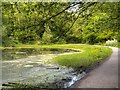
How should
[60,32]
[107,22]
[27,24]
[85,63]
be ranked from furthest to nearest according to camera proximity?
[85,63]
[107,22]
[60,32]
[27,24]

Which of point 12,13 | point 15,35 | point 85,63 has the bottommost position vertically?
point 85,63

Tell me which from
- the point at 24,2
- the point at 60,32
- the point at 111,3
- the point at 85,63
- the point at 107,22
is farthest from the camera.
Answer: the point at 85,63

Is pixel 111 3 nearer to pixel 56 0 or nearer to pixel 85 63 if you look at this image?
pixel 56 0

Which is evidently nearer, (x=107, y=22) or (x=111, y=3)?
(x=111, y=3)

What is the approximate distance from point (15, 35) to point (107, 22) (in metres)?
7.52

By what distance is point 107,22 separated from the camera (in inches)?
672

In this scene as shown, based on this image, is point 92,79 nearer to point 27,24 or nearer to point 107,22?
point 27,24

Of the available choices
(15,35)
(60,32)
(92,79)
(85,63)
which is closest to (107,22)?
(85,63)

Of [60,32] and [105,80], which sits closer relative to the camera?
[105,80]

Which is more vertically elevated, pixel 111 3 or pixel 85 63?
pixel 111 3

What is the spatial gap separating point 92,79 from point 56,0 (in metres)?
3.24

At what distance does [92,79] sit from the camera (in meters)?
11.3

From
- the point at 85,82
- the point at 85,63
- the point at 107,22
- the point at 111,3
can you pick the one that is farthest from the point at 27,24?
the point at 85,63

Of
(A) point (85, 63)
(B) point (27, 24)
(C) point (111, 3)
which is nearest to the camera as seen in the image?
(B) point (27, 24)
